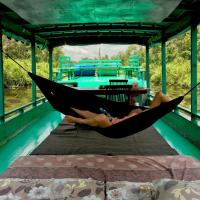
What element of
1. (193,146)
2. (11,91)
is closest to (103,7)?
(193,146)

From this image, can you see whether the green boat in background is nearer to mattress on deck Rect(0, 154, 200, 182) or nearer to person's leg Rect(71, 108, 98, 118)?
person's leg Rect(71, 108, 98, 118)

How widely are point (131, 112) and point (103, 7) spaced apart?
4.01ft

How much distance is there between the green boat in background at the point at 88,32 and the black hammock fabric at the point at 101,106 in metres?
0.70

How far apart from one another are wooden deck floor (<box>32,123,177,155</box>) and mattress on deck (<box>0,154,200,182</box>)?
0.42m

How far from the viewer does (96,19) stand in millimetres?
4652

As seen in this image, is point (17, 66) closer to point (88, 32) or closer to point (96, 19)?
point (88, 32)

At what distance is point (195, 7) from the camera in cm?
417

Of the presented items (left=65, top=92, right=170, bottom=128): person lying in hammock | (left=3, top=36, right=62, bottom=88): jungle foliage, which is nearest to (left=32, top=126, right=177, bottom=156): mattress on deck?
(left=65, top=92, right=170, bottom=128): person lying in hammock

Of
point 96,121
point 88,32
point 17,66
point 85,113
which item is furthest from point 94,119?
point 17,66

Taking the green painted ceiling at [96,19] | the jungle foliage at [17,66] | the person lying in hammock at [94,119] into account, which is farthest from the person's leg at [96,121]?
the jungle foliage at [17,66]

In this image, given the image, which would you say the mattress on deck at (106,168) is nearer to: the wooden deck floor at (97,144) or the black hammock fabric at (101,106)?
the black hammock fabric at (101,106)

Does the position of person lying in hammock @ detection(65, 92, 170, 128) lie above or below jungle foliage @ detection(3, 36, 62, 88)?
below

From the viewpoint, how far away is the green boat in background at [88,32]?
12.3 feet

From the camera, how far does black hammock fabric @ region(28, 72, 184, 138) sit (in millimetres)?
2773
